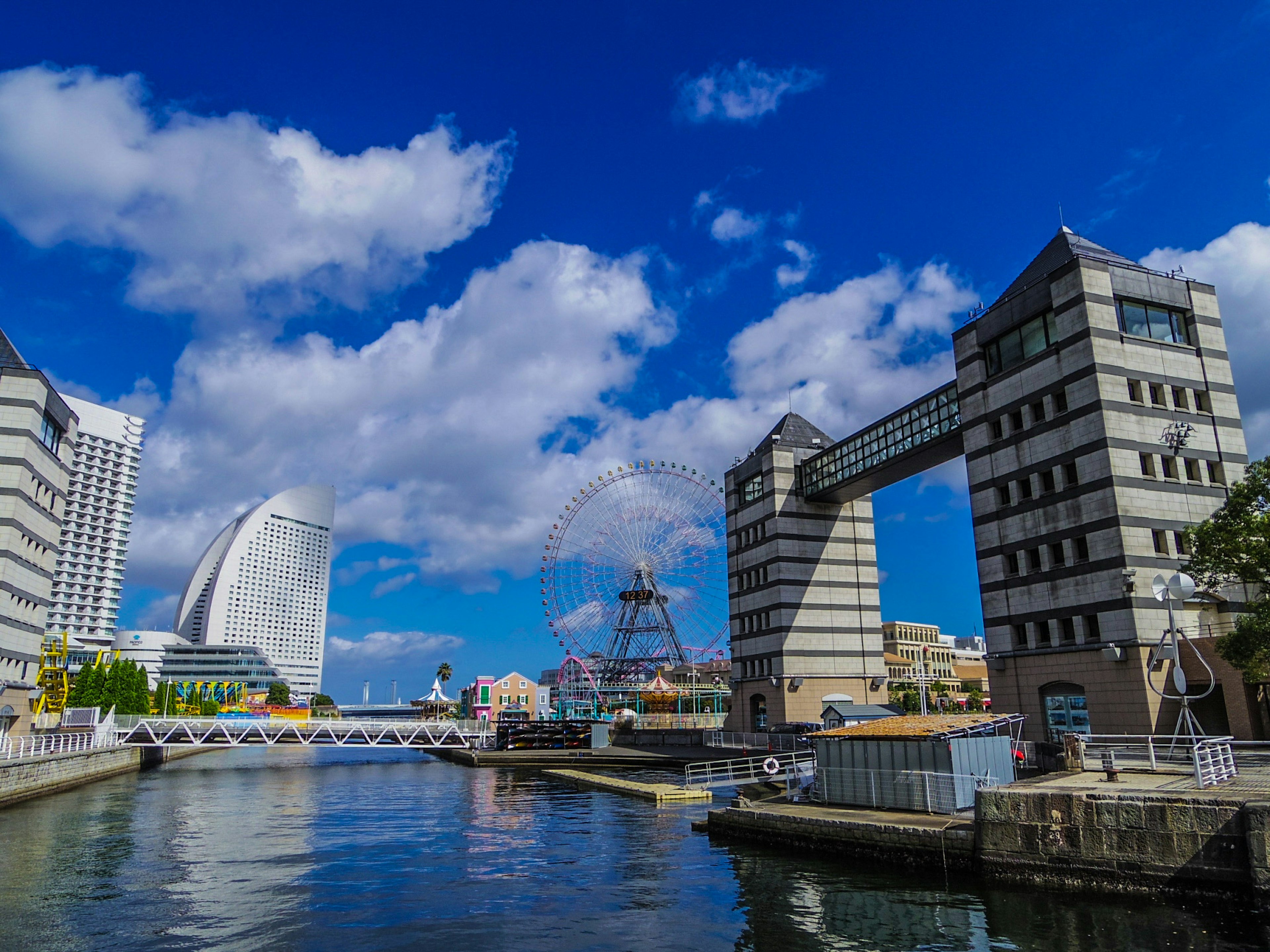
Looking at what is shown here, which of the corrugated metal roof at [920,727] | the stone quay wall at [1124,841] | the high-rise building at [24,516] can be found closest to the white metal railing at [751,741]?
the corrugated metal roof at [920,727]

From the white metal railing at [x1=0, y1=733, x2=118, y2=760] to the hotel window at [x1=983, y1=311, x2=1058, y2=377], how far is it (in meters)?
68.6

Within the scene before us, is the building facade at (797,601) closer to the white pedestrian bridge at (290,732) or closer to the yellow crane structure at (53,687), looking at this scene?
the white pedestrian bridge at (290,732)

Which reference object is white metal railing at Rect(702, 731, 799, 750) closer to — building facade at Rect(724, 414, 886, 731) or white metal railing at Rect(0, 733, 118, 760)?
building facade at Rect(724, 414, 886, 731)

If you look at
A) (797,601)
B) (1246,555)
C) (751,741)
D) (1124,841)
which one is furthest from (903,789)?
(797,601)

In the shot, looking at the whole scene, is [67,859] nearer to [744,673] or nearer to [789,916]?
[789,916]

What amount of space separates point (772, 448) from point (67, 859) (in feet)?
223

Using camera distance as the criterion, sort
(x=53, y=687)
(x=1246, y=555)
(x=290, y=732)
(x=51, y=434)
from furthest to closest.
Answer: (x=290, y=732) < (x=53, y=687) < (x=51, y=434) < (x=1246, y=555)

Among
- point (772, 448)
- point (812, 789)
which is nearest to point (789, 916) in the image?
point (812, 789)

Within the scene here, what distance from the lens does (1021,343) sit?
58.7 m

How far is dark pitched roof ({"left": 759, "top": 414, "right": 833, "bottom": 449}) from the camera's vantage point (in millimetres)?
90125

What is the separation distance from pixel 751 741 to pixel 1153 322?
163ft

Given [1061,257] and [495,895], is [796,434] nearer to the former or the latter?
[1061,257]

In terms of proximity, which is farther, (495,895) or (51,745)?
(51,745)

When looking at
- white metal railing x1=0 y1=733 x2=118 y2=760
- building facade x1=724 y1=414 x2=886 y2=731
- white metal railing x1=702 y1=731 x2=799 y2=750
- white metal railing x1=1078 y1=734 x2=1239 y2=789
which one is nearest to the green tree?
white metal railing x1=1078 y1=734 x2=1239 y2=789
